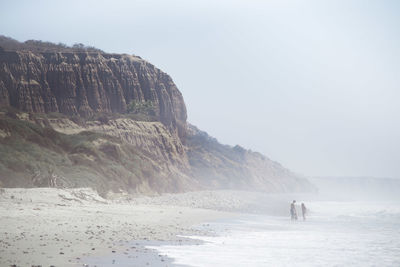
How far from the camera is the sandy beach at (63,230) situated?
31.8 ft

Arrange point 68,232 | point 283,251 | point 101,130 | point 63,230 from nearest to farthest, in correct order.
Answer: point 283,251
point 68,232
point 63,230
point 101,130

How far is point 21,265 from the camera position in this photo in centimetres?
836

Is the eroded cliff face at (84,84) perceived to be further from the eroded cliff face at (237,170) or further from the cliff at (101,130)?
the eroded cliff face at (237,170)

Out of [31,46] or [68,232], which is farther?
[31,46]

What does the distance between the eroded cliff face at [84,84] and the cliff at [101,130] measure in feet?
0.66

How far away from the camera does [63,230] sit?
13.5 metres

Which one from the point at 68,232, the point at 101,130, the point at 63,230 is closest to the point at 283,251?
the point at 68,232

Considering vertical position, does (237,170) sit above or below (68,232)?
above

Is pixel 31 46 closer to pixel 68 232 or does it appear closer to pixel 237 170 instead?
pixel 237 170

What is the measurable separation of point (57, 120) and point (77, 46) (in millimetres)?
55321

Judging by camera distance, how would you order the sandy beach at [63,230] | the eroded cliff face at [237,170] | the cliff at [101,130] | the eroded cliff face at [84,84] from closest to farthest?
the sandy beach at [63,230]
the cliff at [101,130]
the eroded cliff face at [84,84]
the eroded cliff face at [237,170]

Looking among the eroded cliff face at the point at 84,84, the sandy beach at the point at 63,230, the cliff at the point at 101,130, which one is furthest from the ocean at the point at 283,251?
the eroded cliff face at the point at 84,84

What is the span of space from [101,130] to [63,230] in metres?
52.2

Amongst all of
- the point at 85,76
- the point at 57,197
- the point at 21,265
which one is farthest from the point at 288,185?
the point at 21,265
